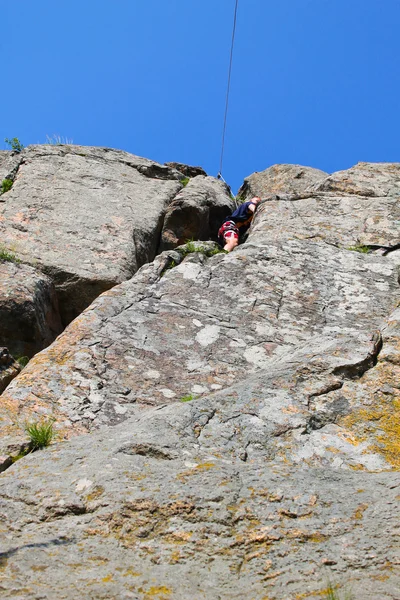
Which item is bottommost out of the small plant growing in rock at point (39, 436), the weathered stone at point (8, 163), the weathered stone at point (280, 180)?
the small plant growing in rock at point (39, 436)

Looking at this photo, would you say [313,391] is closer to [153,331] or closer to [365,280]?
[153,331]

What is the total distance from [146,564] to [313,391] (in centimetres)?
249

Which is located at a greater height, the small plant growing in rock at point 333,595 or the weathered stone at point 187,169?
the weathered stone at point 187,169

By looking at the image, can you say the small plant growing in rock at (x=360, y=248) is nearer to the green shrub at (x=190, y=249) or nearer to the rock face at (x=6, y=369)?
the green shrub at (x=190, y=249)

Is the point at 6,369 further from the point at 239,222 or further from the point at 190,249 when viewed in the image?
the point at 239,222

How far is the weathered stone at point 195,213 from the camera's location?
40.7 ft

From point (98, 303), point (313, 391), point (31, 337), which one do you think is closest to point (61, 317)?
point (31, 337)

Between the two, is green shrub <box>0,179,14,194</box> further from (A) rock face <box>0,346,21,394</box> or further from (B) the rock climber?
(A) rock face <box>0,346,21,394</box>

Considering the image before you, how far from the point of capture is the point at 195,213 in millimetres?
12719

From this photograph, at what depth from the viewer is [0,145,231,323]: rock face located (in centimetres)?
1007

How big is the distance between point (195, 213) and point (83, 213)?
7.50 ft

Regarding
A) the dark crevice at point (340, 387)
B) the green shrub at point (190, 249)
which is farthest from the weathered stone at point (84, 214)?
the dark crevice at point (340, 387)

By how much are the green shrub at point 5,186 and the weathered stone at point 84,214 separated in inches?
5.6

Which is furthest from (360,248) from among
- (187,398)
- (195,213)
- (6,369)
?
(6,369)
